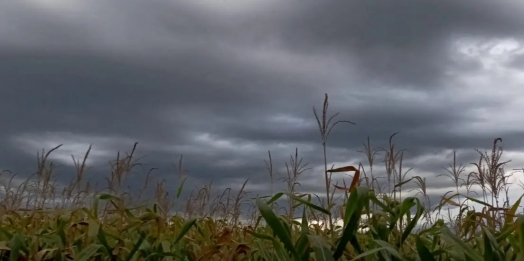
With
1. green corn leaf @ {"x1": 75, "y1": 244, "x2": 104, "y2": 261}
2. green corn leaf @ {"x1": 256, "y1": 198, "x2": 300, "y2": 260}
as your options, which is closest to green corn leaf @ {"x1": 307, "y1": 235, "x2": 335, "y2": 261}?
green corn leaf @ {"x1": 256, "y1": 198, "x2": 300, "y2": 260}

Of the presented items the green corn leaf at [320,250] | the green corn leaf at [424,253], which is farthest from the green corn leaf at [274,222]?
the green corn leaf at [424,253]

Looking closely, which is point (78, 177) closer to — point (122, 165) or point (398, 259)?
point (122, 165)

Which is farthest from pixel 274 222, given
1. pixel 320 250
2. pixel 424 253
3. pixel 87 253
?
pixel 87 253

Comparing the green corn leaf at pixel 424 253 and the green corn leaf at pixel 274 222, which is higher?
the green corn leaf at pixel 274 222

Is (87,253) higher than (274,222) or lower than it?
lower

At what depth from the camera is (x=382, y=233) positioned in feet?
6.19

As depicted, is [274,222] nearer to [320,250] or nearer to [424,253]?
[320,250]

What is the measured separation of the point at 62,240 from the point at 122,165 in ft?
7.91

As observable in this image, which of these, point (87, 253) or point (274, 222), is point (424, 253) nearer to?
point (274, 222)

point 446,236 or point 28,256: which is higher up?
point 446,236

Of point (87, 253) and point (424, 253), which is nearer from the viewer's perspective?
point (424, 253)

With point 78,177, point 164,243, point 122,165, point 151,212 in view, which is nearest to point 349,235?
point 164,243

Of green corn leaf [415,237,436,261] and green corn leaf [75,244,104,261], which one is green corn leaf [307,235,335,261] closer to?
green corn leaf [415,237,436,261]

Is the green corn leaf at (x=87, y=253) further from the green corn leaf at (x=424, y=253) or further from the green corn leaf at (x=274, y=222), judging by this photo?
the green corn leaf at (x=424, y=253)
